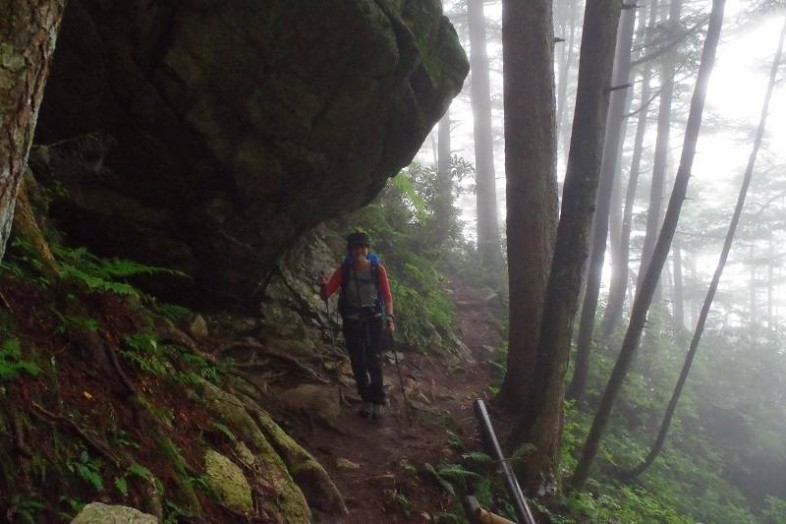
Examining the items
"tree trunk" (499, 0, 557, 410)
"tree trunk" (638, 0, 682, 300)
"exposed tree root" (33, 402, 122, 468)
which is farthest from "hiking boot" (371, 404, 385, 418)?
"tree trunk" (638, 0, 682, 300)

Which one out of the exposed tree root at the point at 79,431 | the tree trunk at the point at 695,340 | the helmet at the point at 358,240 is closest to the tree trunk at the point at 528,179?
the helmet at the point at 358,240

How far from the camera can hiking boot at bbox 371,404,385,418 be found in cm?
704

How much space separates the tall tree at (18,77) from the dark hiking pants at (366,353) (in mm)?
4864

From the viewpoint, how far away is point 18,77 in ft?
7.23

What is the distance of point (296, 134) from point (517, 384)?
4593mm

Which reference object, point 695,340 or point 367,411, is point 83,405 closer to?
point 367,411

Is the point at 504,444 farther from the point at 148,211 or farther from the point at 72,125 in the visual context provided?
the point at 72,125

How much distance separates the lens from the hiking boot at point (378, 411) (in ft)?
23.1

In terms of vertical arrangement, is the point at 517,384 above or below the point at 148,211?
below

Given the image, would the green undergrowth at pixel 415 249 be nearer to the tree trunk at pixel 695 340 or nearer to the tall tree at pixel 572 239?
the tall tree at pixel 572 239

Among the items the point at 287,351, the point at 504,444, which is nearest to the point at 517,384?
the point at 504,444

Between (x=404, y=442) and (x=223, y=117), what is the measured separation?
14.0 ft

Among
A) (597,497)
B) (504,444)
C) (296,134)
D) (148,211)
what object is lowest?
(597,497)

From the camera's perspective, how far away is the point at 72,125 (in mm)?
5387
